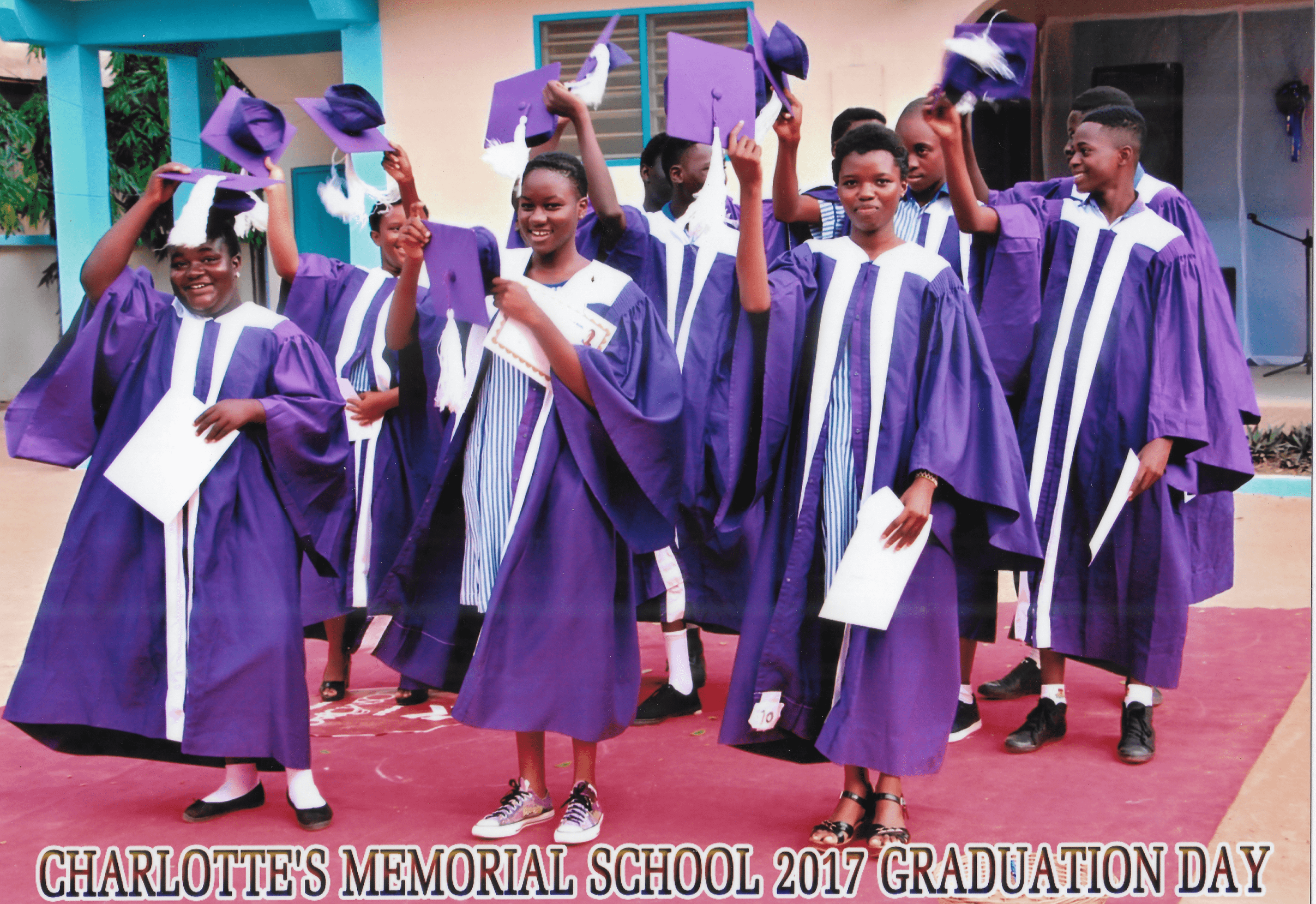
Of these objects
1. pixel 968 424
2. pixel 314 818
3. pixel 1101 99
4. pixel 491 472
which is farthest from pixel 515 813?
pixel 1101 99

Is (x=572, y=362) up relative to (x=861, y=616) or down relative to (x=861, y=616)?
up

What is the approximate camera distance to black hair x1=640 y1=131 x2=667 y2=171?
5363 millimetres

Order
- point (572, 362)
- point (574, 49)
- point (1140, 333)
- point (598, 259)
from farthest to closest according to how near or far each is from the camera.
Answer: point (574, 49)
point (598, 259)
point (1140, 333)
point (572, 362)

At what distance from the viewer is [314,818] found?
3.72 metres

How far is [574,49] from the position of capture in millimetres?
9445

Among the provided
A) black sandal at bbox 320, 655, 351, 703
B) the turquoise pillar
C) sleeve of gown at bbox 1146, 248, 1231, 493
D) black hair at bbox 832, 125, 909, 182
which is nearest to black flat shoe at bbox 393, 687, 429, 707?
black sandal at bbox 320, 655, 351, 703

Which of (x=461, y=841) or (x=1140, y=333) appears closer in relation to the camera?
(x=461, y=841)

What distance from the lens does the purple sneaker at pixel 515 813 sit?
3604mm

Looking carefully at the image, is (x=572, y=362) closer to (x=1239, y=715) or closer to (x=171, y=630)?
(x=171, y=630)

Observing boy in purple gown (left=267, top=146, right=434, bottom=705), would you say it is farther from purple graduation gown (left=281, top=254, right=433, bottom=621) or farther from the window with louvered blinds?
the window with louvered blinds

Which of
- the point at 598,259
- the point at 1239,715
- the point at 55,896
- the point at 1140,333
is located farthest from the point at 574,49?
the point at 55,896

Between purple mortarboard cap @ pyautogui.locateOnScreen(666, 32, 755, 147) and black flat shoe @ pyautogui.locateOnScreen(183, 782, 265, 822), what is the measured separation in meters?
2.24

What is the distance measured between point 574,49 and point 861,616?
23.0ft

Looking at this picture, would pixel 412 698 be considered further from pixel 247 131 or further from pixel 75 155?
pixel 75 155
